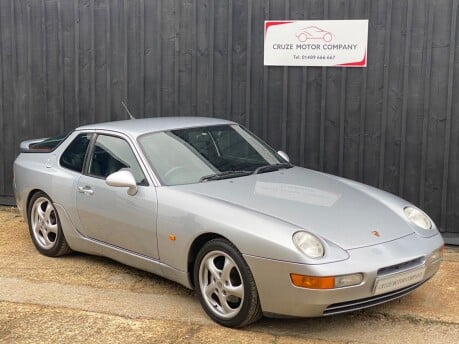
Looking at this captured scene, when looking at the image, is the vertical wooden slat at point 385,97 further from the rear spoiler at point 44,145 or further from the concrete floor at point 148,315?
the rear spoiler at point 44,145

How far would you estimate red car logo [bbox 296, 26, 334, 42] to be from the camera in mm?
7469

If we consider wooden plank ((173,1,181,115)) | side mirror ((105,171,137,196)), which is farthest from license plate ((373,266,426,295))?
wooden plank ((173,1,181,115))

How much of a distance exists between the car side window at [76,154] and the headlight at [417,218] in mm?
2974

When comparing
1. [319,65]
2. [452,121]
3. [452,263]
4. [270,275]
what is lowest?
[452,263]

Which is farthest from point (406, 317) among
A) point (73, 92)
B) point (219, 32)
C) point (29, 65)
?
point (29, 65)

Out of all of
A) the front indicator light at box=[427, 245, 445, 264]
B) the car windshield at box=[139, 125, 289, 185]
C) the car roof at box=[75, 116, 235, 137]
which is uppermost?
the car roof at box=[75, 116, 235, 137]

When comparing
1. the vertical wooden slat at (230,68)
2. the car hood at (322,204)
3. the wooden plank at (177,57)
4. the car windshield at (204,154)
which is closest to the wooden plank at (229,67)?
the vertical wooden slat at (230,68)

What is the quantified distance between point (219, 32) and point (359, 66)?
1760 mm

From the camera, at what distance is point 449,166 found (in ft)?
23.5

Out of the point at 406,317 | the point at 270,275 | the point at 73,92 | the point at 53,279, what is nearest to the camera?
the point at 270,275

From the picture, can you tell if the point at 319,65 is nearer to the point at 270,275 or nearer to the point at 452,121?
the point at 452,121

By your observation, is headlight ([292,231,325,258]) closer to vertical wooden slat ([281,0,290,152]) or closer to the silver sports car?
the silver sports car

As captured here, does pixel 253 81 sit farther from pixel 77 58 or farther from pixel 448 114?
pixel 77 58

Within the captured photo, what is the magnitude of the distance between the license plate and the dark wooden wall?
108 inches
